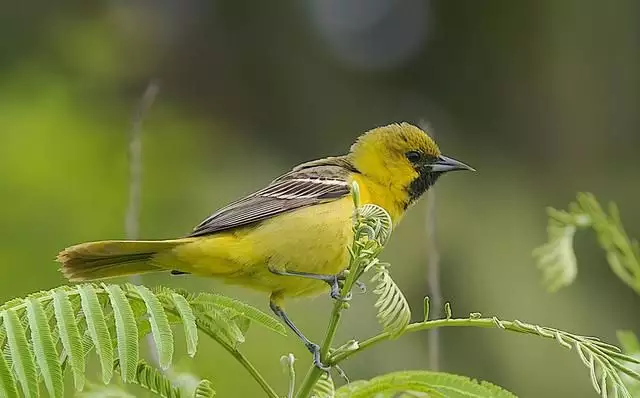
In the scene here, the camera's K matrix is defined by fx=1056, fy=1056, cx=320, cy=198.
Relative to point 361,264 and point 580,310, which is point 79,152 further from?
point 361,264

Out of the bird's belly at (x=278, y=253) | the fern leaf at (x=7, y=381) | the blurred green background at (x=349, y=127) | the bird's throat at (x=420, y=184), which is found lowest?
the fern leaf at (x=7, y=381)

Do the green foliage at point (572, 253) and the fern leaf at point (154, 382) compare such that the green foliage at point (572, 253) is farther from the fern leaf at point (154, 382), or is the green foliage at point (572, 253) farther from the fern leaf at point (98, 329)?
the fern leaf at point (98, 329)

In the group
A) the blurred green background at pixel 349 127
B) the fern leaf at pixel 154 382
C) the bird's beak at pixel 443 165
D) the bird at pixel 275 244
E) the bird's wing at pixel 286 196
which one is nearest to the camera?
the fern leaf at pixel 154 382

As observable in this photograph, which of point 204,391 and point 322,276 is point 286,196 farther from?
point 204,391

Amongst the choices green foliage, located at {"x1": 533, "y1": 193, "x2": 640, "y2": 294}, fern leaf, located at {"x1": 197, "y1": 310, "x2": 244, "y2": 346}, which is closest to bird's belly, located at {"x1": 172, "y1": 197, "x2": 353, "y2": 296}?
green foliage, located at {"x1": 533, "y1": 193, "x2": 640, "y2": 294}

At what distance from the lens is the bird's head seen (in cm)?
277

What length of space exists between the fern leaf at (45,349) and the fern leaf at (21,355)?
12 mm

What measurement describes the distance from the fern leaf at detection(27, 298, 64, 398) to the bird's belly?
937mm

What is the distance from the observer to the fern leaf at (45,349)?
1.24 metres

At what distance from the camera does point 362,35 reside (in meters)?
8.60

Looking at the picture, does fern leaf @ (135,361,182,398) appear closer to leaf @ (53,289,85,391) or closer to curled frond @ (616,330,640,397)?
leaf @ (53,289,85,391)

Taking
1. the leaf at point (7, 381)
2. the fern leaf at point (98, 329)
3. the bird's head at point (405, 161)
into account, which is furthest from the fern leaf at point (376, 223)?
the bird's head at point (405, 161)

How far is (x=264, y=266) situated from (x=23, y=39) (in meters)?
5.13

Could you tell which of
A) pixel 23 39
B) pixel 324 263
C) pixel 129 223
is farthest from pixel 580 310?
pixel 23 39
